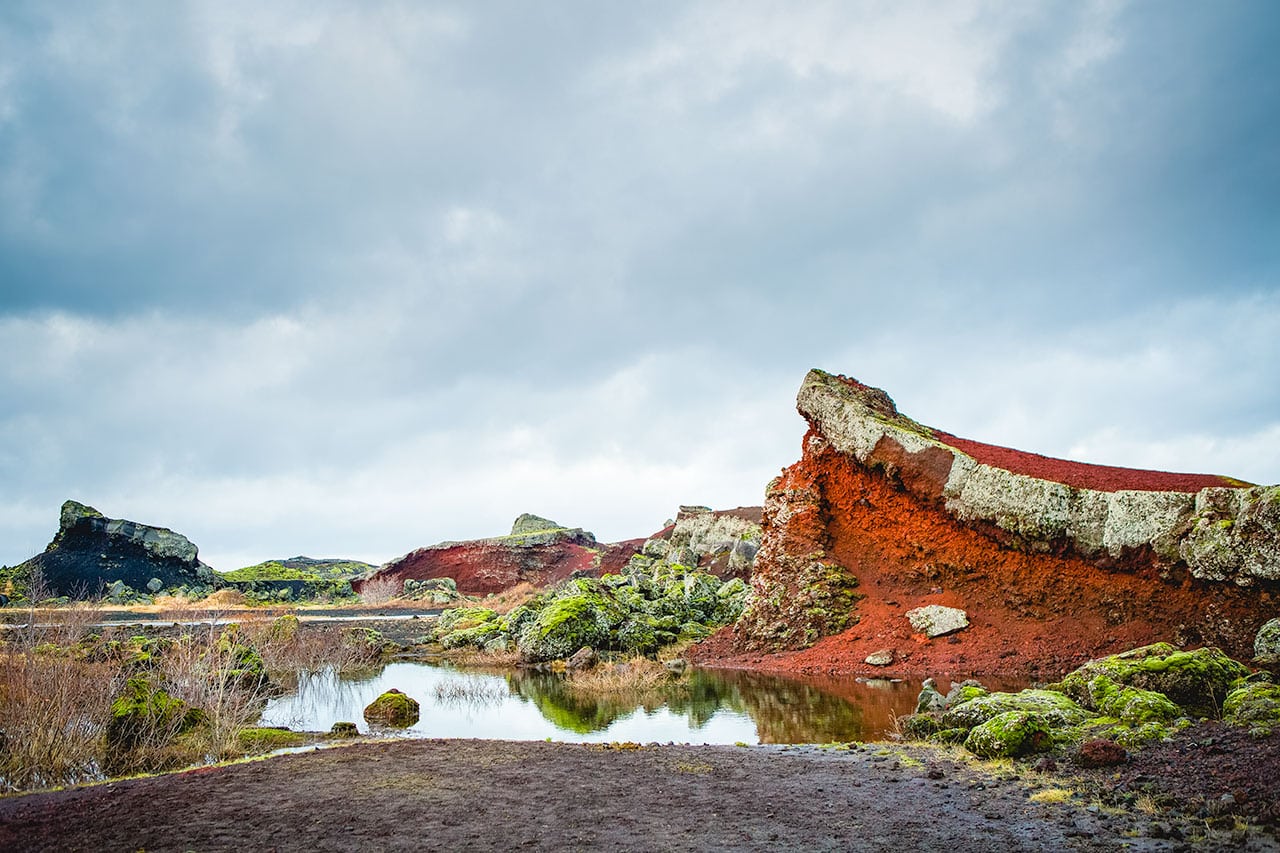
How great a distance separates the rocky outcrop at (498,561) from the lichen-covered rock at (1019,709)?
2719 inches

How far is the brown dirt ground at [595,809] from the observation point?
6.77 m

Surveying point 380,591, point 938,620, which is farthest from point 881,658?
point 380,591

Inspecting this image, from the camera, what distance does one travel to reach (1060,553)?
20234 mm

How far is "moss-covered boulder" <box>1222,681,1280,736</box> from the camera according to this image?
30.1 ft

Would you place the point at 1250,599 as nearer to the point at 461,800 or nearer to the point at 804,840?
the point at 804,840

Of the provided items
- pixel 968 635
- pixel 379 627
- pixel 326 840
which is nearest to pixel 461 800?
pixel 326 840

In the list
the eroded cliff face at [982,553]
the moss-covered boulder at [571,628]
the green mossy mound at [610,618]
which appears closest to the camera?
the eroded cliff face at [982,553]

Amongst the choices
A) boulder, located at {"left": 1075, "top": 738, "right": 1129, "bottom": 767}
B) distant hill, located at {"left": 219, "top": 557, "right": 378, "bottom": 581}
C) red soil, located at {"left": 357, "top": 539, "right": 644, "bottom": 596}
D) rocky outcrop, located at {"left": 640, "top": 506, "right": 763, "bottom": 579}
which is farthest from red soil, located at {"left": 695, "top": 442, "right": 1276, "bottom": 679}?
distant hill, located at {"left": 219, "top": 557, "right": 378, "bottom": 581}

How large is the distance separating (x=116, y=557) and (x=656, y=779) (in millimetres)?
90381

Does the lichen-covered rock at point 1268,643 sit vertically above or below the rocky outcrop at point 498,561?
below

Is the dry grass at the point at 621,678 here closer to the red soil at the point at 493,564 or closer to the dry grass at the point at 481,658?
the dry grass at the point at 481,658

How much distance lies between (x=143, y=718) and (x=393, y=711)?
210 inches

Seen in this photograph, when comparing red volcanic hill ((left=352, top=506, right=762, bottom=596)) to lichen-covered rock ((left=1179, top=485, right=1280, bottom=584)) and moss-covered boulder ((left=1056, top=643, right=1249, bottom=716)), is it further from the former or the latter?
moss-covered boulder ((left=1056, top=643, right=1249, bottom=716))

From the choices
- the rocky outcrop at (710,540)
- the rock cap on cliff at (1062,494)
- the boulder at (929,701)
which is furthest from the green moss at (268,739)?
the rocky outcrop at (710,540)
